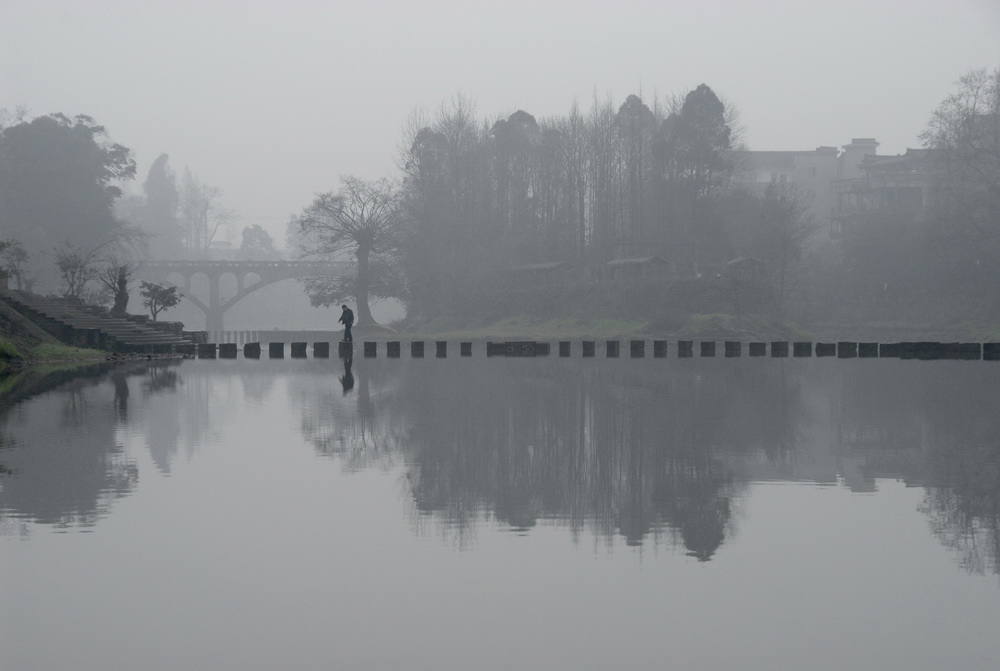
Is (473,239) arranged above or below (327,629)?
above

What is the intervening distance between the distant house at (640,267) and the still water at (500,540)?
153 feet

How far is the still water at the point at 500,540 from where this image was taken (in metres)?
6.34

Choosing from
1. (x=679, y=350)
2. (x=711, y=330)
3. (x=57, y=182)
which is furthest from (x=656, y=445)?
(x=57, y=182)

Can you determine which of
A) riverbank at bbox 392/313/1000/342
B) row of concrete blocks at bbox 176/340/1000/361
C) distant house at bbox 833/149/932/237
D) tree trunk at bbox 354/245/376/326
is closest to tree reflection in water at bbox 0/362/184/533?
row of concrete blocks at bbox 176/340/1000/361

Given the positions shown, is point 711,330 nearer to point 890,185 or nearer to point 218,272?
point 890,185

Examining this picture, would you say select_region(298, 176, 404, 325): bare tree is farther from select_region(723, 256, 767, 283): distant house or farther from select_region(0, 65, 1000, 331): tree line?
select_region(723, 256, 767, 283): distant house

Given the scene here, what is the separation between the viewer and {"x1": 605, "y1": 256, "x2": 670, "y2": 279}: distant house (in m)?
65.2

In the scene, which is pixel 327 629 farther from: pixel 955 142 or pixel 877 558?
pixel 955 142

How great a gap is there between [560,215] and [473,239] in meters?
5.78

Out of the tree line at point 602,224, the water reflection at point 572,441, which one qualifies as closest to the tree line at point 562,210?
the tree line at point 602,224

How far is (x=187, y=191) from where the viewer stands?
6860 inches

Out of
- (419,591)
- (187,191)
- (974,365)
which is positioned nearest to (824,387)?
(974,365)

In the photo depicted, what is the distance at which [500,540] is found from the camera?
349 inches

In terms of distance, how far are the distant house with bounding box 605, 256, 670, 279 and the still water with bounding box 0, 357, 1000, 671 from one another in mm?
46570
